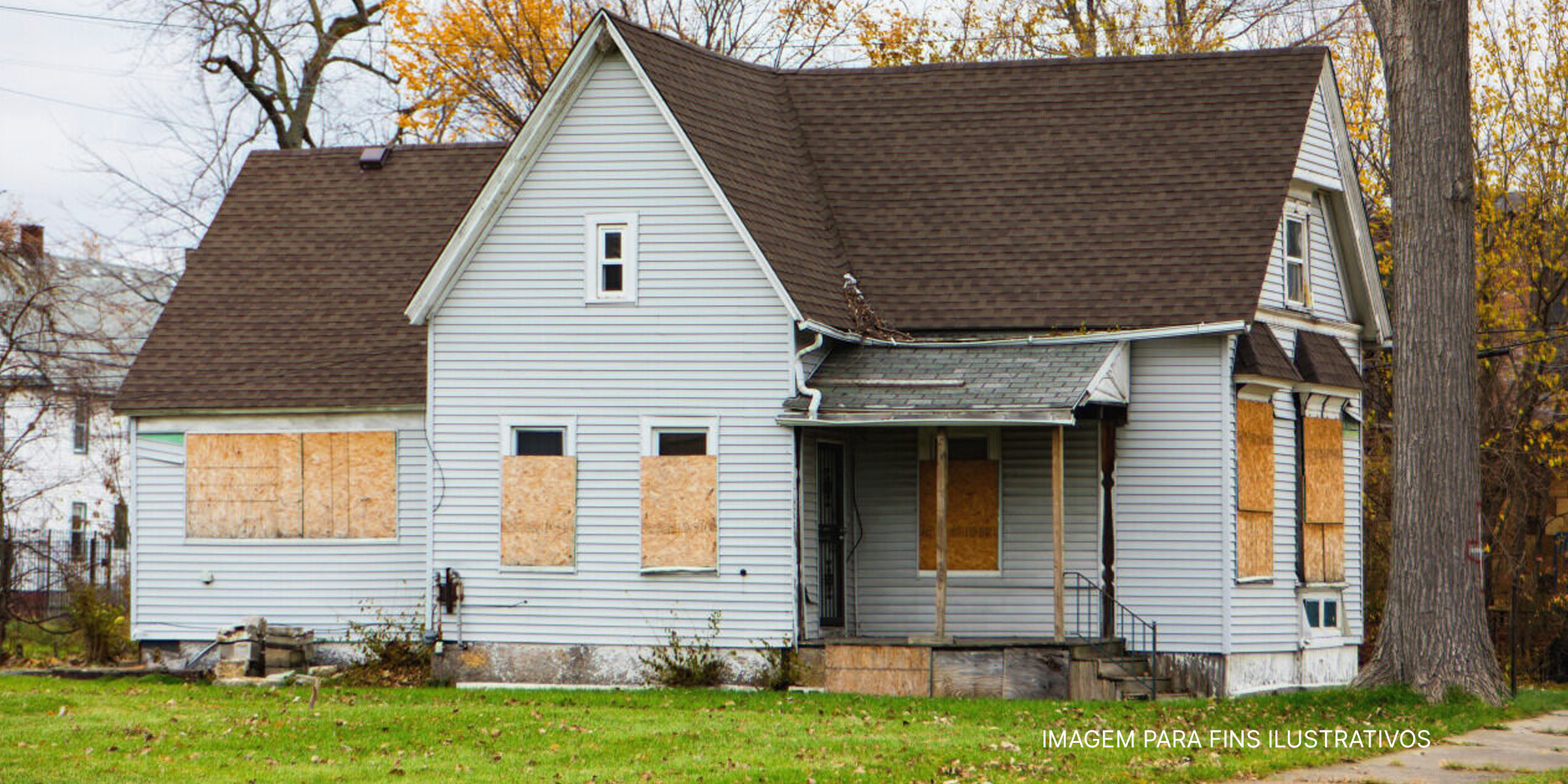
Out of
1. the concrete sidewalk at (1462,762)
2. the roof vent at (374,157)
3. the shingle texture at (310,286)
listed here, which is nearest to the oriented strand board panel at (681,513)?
the shingle texture at (310,286)

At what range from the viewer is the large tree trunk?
57.3 ft

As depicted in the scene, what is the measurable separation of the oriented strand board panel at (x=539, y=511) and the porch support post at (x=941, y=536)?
4.08 metres

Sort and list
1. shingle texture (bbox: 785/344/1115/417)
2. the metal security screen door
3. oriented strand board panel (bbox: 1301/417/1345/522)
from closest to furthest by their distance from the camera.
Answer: shingle texture (bbox: 785/344/1115/417) < the metal security screen door < oriented strand board panel (bbox: 1301/417/1345/522)

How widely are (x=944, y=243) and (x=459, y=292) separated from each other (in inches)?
224

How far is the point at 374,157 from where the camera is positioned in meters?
23.4

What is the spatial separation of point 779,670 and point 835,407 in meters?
2.84

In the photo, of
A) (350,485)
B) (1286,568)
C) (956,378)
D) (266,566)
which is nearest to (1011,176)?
(956,378)

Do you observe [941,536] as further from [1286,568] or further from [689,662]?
[1286,568]

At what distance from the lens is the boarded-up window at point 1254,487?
18.6 metres

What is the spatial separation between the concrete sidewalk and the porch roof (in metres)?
4.62

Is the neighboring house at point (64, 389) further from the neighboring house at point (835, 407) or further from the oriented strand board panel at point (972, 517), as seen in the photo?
the oriented strand board panel at point (972, 517)

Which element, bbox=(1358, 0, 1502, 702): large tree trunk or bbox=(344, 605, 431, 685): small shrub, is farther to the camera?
bbox=(344, 605, 431, 685): small shrub

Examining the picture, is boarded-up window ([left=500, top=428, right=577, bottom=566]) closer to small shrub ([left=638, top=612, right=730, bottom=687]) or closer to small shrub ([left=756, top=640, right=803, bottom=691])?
small shrub ([left=638, top=612, right=730, bottom=687])

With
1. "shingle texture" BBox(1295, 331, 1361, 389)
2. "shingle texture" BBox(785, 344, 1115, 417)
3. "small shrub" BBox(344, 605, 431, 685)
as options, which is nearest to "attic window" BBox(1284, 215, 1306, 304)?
"shingle texture" BBox(1295, 331, 1361, 389)
